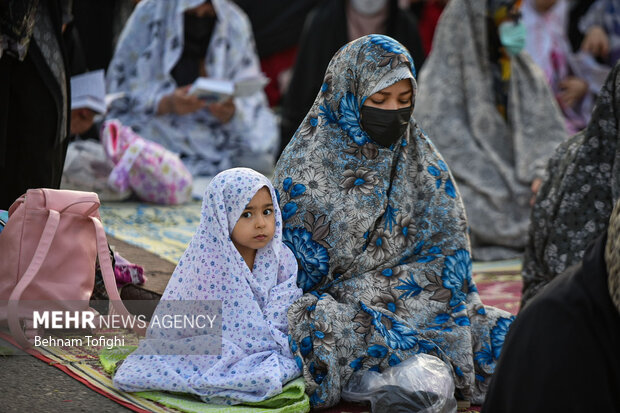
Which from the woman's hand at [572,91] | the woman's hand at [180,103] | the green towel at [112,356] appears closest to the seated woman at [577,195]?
A: the green towel at [112,356]

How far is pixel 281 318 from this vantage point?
2.93 m

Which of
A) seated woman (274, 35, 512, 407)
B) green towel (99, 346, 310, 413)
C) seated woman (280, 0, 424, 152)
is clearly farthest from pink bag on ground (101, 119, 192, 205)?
green towel (99, 346, 310, 413)

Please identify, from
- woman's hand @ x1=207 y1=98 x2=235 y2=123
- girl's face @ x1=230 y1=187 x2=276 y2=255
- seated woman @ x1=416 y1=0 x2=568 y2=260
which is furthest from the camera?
woman's hand @ x1=207 y1=98 x2=235 y2=123

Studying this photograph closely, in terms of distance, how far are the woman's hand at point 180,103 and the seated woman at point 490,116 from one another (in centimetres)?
180

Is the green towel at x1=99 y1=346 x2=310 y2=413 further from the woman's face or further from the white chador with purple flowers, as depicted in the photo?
the woman's face

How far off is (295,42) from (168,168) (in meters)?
4.54

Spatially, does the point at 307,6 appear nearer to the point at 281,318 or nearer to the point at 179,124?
the point at 179,124

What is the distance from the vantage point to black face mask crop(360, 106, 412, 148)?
3143mm

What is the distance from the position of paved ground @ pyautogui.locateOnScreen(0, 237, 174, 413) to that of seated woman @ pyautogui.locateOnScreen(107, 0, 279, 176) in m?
4.07

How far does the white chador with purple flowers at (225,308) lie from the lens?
277 cm

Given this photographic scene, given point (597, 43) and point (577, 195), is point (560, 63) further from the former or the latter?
point (577, 195)

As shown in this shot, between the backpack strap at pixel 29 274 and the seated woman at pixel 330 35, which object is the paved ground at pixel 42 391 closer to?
the backpack strap at pixel 29 274

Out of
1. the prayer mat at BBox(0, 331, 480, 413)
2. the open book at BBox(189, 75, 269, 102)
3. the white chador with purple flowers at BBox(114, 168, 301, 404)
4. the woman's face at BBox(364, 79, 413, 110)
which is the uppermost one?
the woman's face at BBox(364, 79, 413, 110)

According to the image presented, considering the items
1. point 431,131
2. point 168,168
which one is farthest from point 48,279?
point 431,131
